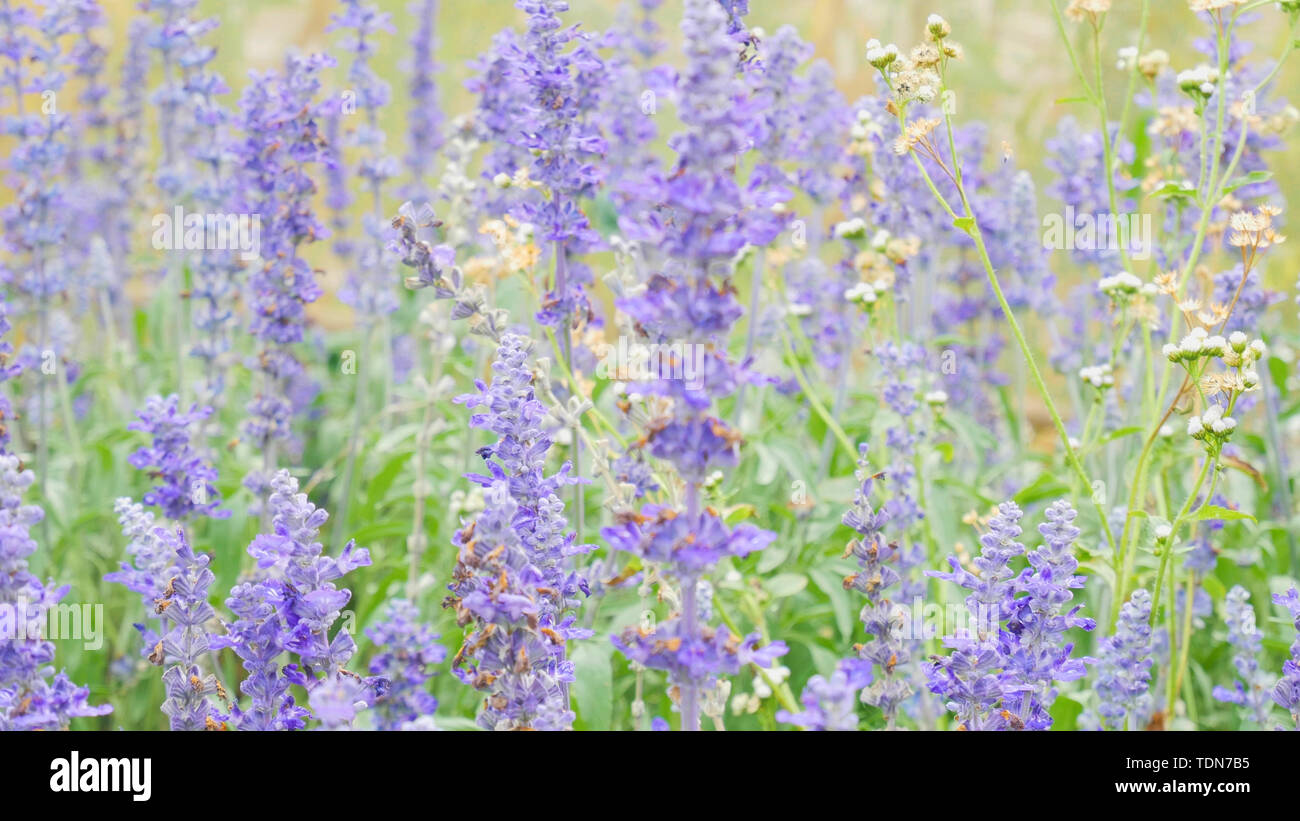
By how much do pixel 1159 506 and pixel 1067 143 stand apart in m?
1.46

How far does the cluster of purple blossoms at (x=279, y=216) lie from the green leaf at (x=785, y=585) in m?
1.36

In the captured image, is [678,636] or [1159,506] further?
[1159,506]

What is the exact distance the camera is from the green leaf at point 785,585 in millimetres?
3053

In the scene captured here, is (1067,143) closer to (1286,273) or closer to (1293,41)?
(1293,41)

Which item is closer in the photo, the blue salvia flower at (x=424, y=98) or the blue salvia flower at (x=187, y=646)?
the blue salvia flower at (x=187, y=646)

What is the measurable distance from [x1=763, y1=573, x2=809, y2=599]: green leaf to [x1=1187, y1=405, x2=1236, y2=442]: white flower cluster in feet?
3.58

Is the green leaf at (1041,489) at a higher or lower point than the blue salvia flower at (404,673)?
higher

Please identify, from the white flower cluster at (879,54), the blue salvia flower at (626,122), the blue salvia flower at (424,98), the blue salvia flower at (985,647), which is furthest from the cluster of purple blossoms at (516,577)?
the blue salvia flower at (424,98)

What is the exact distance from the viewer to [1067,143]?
4.11 m

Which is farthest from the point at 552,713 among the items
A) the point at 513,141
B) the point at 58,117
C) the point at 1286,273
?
the point at 1286,273

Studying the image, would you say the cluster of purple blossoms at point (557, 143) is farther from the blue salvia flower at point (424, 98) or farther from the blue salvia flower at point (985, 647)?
the blue salvia flower at point (424, 98)

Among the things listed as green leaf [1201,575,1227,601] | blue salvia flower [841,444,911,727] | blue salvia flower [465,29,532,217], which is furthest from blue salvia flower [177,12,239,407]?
green leaf [1201,575,1227,601]

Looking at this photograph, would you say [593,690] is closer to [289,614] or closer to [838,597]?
[838,597]
